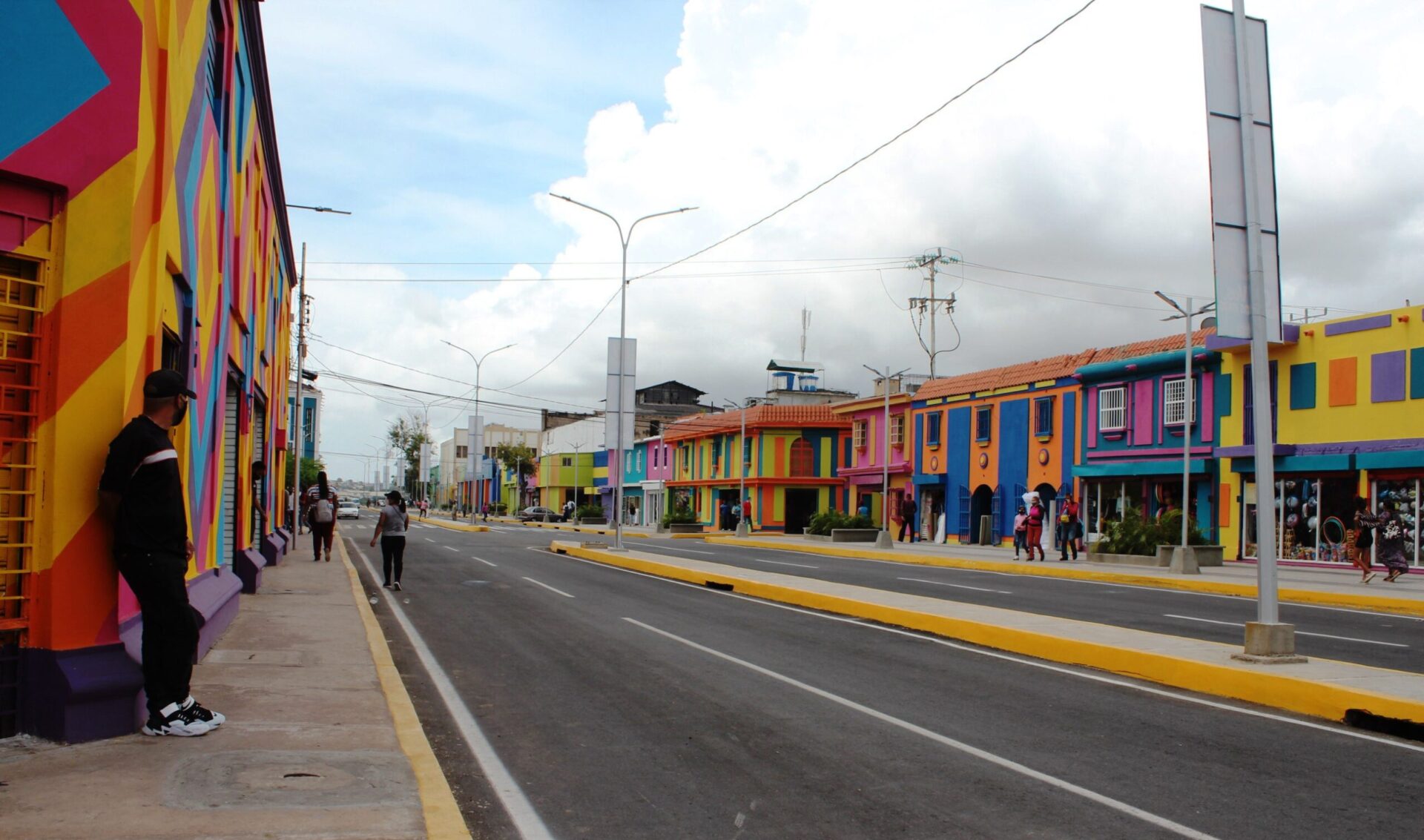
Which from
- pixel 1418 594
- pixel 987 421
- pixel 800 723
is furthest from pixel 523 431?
pixel 800 723

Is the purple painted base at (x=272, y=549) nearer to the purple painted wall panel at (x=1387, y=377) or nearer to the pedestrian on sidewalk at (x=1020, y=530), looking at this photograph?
the pedestrian on sidewalk at (x=1020, y=530)

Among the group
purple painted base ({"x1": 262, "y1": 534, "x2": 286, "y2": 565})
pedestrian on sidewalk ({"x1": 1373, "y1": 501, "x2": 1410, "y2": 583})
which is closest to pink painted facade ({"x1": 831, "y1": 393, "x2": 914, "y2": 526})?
pedestrian on sidewalk ({"x1": 1373, "y1": 501, "x2": 1410, "y2": 583})

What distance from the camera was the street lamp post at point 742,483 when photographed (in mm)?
50094

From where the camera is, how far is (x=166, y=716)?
632 centimetres

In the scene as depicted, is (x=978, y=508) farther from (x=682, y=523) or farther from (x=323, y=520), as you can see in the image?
(x=323, y=520)

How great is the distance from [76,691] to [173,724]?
1.95 ft

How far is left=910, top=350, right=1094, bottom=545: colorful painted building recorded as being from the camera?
3903cm

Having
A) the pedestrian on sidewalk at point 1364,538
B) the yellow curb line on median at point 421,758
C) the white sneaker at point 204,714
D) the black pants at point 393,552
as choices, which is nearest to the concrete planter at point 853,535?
the pedestrian on sidewalk at point 1364,538

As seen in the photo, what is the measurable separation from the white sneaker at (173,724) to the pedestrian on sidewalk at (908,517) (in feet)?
127

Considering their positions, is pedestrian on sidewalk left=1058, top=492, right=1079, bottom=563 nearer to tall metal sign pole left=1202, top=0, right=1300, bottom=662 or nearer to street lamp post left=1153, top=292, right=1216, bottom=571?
street lamp post left=1153, top=292, right=1216, bottom=571

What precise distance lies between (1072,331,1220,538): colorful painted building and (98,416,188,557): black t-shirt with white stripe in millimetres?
30432

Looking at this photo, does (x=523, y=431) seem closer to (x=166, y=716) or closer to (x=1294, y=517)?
(x=1294, y=517)

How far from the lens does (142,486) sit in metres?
6.03

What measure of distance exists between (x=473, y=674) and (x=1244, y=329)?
817cm
